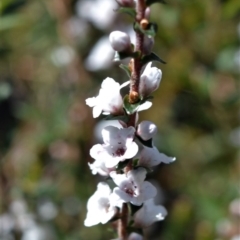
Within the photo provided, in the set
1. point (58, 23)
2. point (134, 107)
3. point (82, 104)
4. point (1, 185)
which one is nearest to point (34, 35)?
point (58, 23)

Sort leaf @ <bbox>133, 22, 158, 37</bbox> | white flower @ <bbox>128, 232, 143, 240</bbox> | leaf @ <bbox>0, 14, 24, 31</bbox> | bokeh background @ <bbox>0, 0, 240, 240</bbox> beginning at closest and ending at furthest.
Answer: leaf @ <bbox>133, 22, 158, 37</bbox>
white flower @ <bbox>128, 232, 143, 240</bbox>
leaf @ <bbox>0, 14, 24, 31</bbox>
bokeh background @ <bbox>0, 0, 240, 240</bbox>

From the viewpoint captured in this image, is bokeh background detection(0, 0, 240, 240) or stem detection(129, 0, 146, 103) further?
bokeh background detection(0, 0, 240, 240)

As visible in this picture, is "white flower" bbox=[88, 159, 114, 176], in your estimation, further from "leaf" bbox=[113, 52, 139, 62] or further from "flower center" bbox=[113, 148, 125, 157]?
"leaf" bbox=[113, 52, 139, 62]

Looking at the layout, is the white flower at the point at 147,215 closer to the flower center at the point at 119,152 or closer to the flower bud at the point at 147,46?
the flower center at the point at 119,152

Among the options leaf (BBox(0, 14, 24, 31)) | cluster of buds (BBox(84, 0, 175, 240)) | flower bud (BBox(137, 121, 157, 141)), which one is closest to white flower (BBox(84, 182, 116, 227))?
cluster of buds (BBox(84, 0, 175, 240))

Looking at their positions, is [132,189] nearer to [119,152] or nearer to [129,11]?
[119,152]

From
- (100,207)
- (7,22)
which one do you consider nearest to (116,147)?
(100,207)

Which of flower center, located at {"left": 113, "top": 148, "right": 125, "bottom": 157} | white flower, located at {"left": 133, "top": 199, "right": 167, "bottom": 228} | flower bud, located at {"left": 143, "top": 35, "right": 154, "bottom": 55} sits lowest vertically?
white flower, located at {"left": 133, "top": 199, "right": 167, "bottom": 228}
